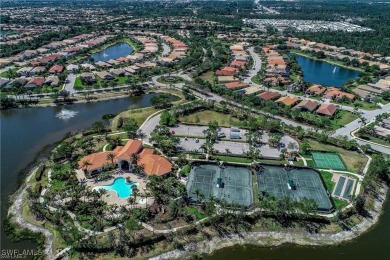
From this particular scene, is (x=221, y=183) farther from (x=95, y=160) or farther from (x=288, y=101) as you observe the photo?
(x=288, y=101)

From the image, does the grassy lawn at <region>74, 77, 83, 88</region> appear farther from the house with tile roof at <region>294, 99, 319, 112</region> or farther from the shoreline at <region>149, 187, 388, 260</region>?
the shoreline at <region>149, 187, 388, 260</region>

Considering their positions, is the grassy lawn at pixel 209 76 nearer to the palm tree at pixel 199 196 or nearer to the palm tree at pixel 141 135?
the palm tree at pixel 141 135

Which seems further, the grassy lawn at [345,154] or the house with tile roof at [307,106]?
the house with tile roof at [307,106]

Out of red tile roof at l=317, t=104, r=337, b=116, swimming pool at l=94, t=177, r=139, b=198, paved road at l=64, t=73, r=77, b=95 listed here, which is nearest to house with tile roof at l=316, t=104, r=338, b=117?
red tile roof at l=317, t=104, r=337, b=116

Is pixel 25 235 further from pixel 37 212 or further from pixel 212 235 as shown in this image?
pixel 212 235

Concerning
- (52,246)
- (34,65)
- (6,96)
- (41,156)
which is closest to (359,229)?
(52,246)

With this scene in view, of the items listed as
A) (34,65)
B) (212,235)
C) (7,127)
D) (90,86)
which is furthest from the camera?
(34,65)

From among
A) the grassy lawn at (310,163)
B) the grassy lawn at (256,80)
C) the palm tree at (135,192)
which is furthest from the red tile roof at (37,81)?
the grassy lawn at (310,163)

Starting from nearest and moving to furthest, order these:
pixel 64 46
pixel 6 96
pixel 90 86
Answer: pixel 6 96 → pixel 90 86 → pixel 64 46
